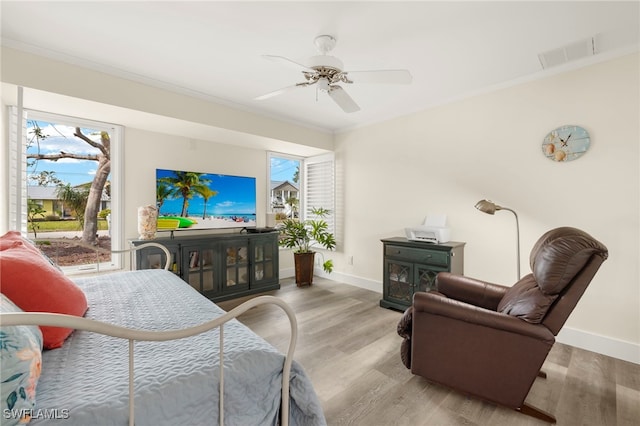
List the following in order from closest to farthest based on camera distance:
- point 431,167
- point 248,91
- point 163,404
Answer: point 163,404
point 248,91
point 431,167

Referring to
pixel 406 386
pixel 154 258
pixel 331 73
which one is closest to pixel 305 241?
pixel 154 258

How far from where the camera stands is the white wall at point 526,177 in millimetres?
2264

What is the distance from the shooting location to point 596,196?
2371mm

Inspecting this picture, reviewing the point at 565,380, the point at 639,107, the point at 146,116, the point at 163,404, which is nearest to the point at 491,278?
the point at 565,380

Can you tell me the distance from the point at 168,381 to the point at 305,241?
11.6 feet

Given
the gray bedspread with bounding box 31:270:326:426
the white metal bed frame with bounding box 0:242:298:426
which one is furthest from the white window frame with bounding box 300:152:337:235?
the white metal bed frame with bounding box 0:242:298:426

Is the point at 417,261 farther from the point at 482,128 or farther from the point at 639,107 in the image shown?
the point at 639,107

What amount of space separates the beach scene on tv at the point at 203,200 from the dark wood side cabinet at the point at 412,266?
2.10 metres

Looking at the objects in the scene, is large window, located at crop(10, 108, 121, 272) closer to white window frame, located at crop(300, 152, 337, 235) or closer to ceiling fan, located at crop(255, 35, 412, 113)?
ceiling fan, located at crop(255, 35, 412, 113)

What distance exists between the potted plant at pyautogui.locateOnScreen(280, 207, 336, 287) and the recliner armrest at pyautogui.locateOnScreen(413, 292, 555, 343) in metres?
2.49

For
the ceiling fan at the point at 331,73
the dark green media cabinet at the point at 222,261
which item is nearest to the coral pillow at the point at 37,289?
the ceiling fan at the point at 331,73

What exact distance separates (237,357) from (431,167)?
3116mm

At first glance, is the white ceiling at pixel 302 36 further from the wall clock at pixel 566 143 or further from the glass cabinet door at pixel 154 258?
the glass cabinet door at pixel 154 258

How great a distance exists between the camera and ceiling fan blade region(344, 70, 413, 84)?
1897 mm
